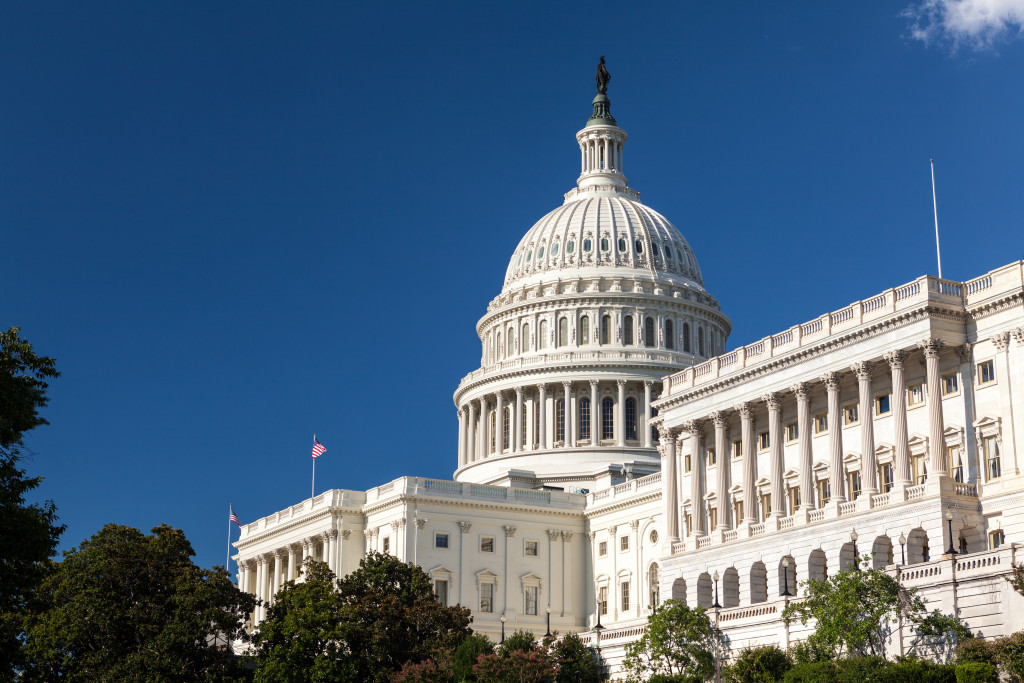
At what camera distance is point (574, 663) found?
257 ft

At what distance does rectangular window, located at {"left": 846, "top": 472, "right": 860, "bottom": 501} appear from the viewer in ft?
273

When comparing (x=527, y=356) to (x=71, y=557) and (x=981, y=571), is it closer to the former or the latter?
(x=71, y=557)

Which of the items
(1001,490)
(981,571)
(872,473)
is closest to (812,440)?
(872,473)

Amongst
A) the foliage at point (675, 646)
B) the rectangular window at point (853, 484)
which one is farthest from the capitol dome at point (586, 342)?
the foliage at point (675, 646)

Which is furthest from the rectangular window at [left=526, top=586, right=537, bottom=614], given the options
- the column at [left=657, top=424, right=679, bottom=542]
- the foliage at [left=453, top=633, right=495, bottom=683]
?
the foliage at [left=453, top=633, right=495, bottom=683]

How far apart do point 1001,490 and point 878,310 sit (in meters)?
12.1

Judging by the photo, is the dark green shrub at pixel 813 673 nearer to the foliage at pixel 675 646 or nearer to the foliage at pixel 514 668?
the foliage at pixel 675 646

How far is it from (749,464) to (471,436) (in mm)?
62478

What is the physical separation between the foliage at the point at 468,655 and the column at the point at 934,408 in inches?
974

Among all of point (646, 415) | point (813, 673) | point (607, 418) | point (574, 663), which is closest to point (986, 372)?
point (813, 673)

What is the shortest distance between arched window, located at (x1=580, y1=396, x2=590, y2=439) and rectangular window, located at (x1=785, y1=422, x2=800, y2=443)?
51.4 metres

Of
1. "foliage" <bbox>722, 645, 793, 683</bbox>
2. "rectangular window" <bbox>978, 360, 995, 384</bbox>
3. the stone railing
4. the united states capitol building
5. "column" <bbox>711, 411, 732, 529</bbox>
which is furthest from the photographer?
"column" <bbox>711, 411, 732, 529</bbox>

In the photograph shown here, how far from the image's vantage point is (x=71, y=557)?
8756 cm

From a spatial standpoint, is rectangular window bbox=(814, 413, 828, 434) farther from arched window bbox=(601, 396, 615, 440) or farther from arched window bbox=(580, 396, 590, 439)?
arched window bbox=(580, 396, 590, 439)
